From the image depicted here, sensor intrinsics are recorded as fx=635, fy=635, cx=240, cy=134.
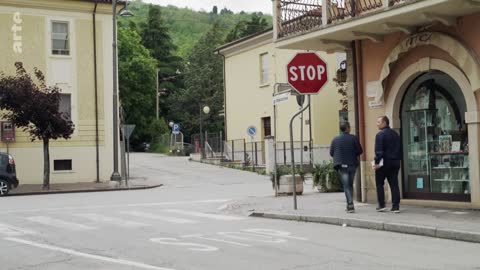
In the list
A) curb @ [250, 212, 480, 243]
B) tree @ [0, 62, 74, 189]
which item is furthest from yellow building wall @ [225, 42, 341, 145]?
curb @ [250, 212, 480, 243]

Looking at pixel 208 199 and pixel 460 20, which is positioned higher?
pixel 460 20

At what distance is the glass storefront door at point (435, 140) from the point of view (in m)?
12.5

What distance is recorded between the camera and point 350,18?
509 inches

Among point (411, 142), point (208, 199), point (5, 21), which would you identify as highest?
point (5, 21)

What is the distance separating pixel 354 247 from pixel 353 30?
5.76 meters

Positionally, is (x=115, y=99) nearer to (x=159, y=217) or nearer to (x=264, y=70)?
(x=264, y=70)

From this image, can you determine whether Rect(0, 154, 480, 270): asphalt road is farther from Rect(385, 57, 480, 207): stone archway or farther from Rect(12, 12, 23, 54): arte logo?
Rect(12, 12, 23, 54): arte logo

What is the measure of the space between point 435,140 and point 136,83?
2177 inches

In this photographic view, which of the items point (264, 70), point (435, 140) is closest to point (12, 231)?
point (435, 140)

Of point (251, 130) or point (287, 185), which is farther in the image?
→ point (251, 130)

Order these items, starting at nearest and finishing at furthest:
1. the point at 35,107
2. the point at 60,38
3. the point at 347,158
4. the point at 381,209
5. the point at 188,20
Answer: the point at 381,209, the point at 347,158, the point at 35,107, the point at 60,38, the point at 188,20

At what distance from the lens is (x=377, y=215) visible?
38.0 feet

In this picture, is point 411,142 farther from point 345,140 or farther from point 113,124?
point 113,124

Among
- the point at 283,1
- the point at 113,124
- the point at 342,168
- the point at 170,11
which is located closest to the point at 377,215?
the point at 342,168
